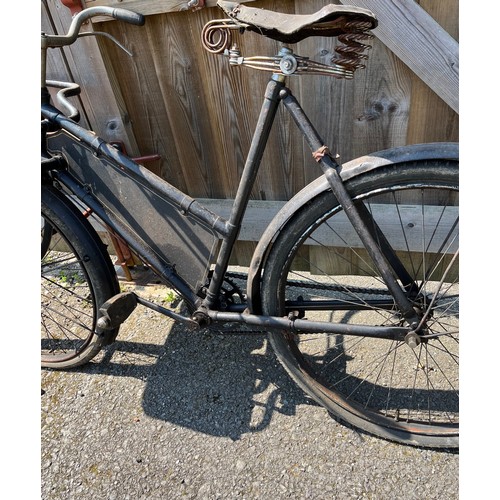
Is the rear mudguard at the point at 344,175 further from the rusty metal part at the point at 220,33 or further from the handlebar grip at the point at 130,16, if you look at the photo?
the handlebar grip at the point at 130,16

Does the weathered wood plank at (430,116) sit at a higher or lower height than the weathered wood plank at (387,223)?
higher

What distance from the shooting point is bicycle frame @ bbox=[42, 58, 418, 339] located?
1473 mm

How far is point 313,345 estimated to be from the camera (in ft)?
7.65

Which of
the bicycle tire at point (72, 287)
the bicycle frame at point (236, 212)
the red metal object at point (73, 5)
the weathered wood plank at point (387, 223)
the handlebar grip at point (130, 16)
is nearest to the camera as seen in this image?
the bicycle frame at point (236, 212)

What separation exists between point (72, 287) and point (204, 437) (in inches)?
58.5

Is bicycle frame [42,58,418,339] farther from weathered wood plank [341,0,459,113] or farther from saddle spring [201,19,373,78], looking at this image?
weathered wood plank [341,0,459,113]

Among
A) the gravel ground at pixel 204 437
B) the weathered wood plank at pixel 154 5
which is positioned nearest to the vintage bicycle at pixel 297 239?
the gravel ground at pixel 204 437

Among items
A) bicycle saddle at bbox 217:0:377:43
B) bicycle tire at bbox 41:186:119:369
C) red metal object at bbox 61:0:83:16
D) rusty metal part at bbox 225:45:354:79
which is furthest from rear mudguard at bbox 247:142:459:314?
red metal object at bbox 61:0:83:16

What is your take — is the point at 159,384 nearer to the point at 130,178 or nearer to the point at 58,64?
the point at 130,178

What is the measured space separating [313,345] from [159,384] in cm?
85

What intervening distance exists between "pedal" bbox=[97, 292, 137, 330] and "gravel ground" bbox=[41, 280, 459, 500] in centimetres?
47

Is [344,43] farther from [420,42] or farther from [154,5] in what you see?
[154,5]

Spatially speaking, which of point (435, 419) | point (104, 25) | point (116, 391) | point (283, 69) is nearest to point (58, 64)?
point (104, 25)

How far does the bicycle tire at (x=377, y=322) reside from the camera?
154 cm
